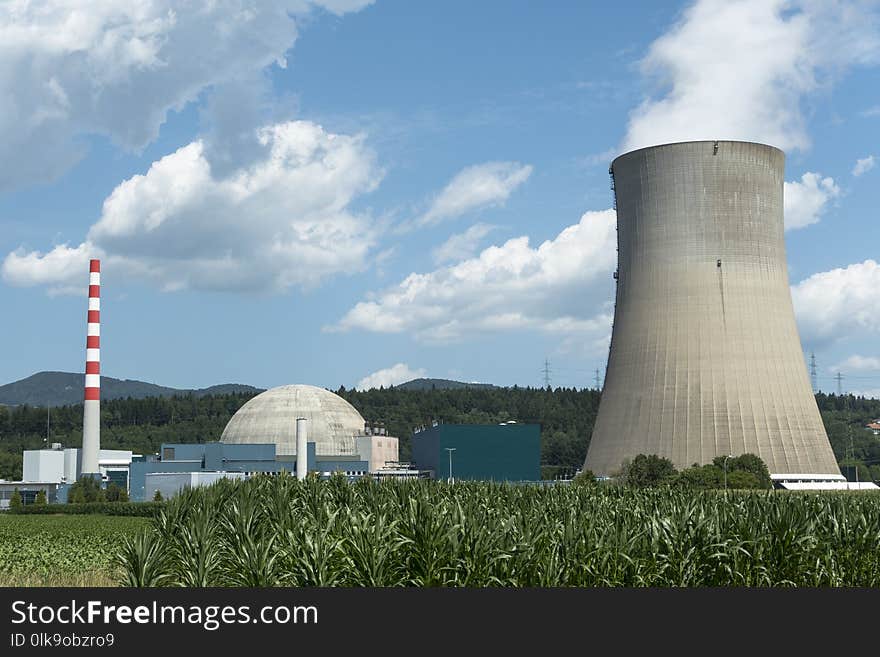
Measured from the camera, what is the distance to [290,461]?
229ft

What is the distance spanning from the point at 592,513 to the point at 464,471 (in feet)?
161

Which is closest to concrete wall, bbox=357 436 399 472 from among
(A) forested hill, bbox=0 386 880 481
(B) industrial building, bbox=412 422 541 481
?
(B) industrial building, bbox=412 422 541 481

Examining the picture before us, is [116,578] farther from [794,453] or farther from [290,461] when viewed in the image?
[290,461]

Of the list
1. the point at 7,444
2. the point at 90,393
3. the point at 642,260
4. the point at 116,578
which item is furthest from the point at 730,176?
the point at 7,444

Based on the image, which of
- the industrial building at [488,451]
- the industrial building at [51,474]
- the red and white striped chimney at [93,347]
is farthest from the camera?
the industrial building at [51,474]

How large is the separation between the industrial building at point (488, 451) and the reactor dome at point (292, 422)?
53.4 ft

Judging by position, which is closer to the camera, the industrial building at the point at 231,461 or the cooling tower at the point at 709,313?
the cooling tower at the point at 709,313

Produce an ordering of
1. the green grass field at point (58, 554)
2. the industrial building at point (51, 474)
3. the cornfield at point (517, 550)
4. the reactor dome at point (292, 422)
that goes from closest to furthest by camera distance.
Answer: the cornfield at point (517, 550), the green grass field at point (58, 554), the industrial building at point (51, 474), the reactor dome at point (292, 422)

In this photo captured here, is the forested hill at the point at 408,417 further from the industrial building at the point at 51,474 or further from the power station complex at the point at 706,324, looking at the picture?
the power station complex at the point at 706,324

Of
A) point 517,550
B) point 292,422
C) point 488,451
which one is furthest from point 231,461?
point 517,550

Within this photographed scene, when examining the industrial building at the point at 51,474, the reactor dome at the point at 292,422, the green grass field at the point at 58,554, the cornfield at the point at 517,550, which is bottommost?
the green grass field at the point at 58,554

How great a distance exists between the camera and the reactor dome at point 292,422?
76.3 metres

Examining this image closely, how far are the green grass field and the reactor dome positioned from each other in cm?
3917

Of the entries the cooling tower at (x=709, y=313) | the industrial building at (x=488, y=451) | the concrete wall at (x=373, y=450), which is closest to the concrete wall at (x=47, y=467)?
the concrete wall at (x=373, y=450)
